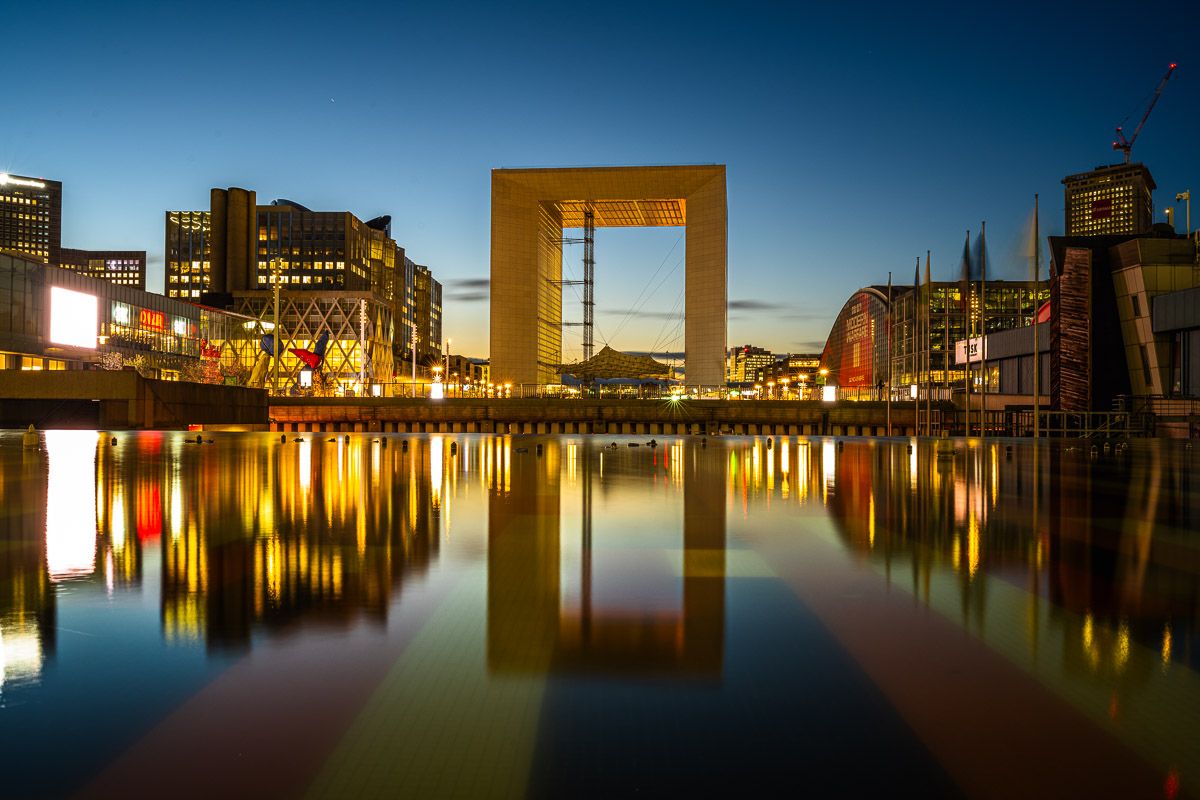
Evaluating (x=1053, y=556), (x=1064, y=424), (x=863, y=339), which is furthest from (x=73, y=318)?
(x=863, y=339)

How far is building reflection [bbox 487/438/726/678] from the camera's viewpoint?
16.9 feet

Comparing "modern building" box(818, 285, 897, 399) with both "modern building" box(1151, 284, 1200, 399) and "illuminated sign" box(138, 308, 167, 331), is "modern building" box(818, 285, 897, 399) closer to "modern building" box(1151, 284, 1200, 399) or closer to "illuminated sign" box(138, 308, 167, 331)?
"modern building" box(1151, 284, 1200, 399)

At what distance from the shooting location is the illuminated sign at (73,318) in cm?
7924

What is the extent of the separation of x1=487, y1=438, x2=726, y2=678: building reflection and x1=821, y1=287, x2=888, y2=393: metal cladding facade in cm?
14961

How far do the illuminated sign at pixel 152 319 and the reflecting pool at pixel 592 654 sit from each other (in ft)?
311

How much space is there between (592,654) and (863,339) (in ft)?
606

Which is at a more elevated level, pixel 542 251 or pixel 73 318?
pixel 542 251

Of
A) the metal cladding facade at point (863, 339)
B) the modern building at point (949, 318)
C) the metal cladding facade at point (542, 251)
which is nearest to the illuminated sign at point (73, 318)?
the metal cladding facade at point (542, 251)

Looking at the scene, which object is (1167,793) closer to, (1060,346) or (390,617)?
(390,617)

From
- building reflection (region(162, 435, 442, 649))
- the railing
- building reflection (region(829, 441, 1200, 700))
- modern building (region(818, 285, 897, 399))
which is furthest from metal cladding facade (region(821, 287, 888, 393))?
building reflection (region(162, 435, 442, 649))

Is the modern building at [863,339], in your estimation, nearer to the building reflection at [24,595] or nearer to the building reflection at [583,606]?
the building reflection at [583,606]

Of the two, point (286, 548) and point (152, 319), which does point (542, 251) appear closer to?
point (152, 319)

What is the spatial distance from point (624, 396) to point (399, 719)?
234 feet

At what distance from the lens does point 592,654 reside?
5238 mm
